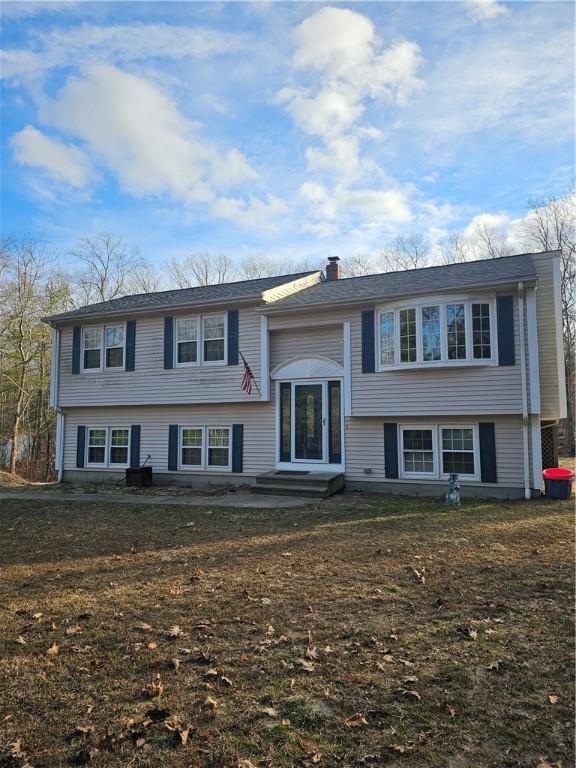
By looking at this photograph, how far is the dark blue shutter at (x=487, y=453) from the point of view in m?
11.4

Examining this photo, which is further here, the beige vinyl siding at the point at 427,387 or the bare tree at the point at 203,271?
the bare tree at the point at 203,271

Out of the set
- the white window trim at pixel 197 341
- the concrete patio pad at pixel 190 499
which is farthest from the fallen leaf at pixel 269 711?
the white window trim at pixel 197 341

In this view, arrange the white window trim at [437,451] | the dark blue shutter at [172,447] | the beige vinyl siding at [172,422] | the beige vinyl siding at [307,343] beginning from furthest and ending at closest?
the dark blue shutter at [172,447] < the beige vinyl siding at [172,422] < the beige vinyl siding at [307,343] < the white window trim at [437,451]

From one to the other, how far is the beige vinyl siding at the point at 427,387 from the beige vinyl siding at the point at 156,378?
1745 millimetres

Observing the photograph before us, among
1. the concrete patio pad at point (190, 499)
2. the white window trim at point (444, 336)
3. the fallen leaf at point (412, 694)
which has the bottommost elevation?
the fallen leaf at point (412, 694)

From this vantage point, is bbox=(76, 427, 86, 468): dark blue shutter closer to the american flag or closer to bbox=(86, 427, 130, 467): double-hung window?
bbox=(86, 427, 130, 467): double-hung window

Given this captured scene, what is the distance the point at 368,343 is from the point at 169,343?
20.3 ft

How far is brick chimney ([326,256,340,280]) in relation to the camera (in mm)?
18031

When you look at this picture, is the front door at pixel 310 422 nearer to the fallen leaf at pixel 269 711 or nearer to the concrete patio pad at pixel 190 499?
the concrete patio pad at pixel 190 499

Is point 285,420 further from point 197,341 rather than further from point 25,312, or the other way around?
point 25,312

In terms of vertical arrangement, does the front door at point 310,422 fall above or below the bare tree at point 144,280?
below

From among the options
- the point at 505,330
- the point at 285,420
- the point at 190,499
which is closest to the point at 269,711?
the point at 190,499

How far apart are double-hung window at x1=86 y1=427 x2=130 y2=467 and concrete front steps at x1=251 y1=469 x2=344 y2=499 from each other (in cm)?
529

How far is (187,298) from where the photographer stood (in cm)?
1559
